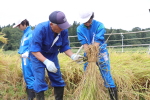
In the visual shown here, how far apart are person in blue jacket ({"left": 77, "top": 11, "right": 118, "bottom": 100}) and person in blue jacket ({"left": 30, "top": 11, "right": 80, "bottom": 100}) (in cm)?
33

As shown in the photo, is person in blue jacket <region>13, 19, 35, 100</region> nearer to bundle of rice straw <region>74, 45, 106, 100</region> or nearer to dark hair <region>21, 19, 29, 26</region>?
dark hair <region>21, 19, 29, 26</region>

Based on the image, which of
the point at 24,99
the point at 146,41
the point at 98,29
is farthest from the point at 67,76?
the point at 146,41

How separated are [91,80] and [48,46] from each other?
74 centimetres

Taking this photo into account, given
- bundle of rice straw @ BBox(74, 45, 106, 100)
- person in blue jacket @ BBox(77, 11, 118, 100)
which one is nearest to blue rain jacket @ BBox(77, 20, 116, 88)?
person in blue jacket @ BBox(77, 11, 118, 100)

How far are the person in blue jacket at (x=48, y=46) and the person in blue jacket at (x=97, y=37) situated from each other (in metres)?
0.33

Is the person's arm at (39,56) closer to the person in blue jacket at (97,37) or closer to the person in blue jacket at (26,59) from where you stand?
the person in blue jacket at (97,37)

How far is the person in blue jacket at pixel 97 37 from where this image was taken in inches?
103

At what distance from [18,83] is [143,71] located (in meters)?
2.51

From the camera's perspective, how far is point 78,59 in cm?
238

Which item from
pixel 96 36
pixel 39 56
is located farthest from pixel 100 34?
pixel 39 56

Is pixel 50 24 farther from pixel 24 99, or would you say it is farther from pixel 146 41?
pixel 146 41

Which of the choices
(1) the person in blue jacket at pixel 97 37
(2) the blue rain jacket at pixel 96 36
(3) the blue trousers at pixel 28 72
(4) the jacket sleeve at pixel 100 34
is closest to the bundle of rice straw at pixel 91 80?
(1) the person in blue jacket at pixel 97 37

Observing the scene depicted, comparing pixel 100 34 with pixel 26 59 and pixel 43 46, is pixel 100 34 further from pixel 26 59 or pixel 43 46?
pixel 26 59

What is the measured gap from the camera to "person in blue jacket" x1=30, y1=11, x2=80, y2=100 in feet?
7.61
